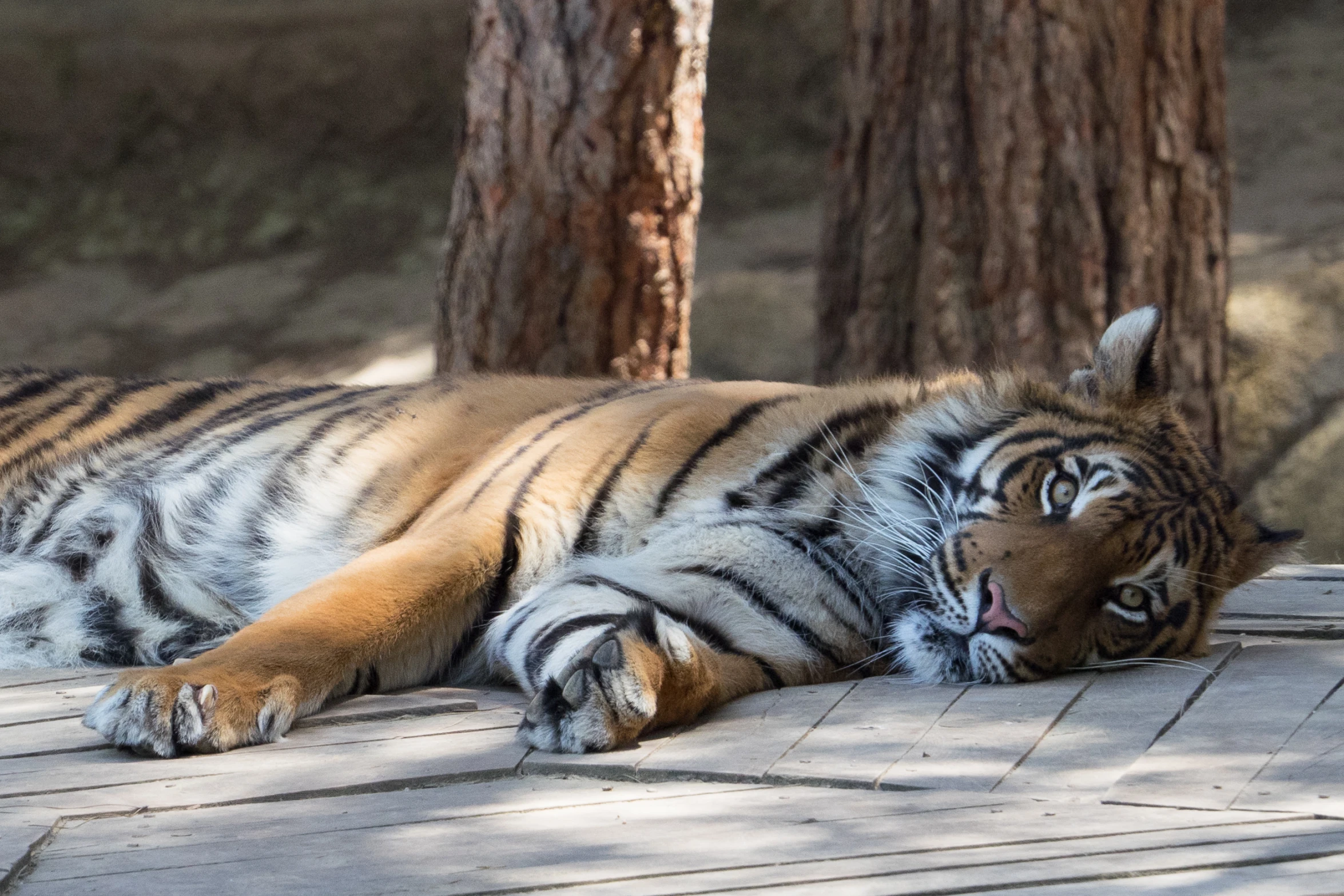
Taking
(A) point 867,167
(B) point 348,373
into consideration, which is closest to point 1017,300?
(A) point 867,167

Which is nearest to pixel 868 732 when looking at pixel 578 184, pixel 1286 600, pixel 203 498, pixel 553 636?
pixel 553 636

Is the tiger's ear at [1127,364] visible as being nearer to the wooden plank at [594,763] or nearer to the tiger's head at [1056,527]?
the tiger's head at [1056,527]

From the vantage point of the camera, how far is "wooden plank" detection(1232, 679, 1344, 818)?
1.71 metres

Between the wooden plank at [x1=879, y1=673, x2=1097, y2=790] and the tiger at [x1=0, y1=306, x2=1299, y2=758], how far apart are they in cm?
7

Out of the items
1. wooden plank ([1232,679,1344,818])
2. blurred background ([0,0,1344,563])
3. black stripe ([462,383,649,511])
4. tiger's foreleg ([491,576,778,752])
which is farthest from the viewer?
blurred background ([0,0,1344,563])

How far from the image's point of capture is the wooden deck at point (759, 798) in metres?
1.51

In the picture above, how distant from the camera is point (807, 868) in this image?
152cm

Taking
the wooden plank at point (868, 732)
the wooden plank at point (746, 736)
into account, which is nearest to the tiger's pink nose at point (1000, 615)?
the wooden plank at point (868, 732)

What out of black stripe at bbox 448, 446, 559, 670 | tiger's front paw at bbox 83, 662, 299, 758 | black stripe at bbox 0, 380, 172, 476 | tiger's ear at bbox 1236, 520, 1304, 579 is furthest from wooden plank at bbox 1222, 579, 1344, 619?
black stripe at bbox 0, 380, 172, 476

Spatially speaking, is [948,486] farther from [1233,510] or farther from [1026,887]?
[1026,887]

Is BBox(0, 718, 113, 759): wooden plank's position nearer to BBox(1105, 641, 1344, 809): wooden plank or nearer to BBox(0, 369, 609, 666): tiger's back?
BBox(0, 369, 609, 666): tiger's back

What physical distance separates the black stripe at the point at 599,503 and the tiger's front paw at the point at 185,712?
64 centimetres

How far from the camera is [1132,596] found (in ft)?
8.09

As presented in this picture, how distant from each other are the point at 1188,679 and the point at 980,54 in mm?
2036
